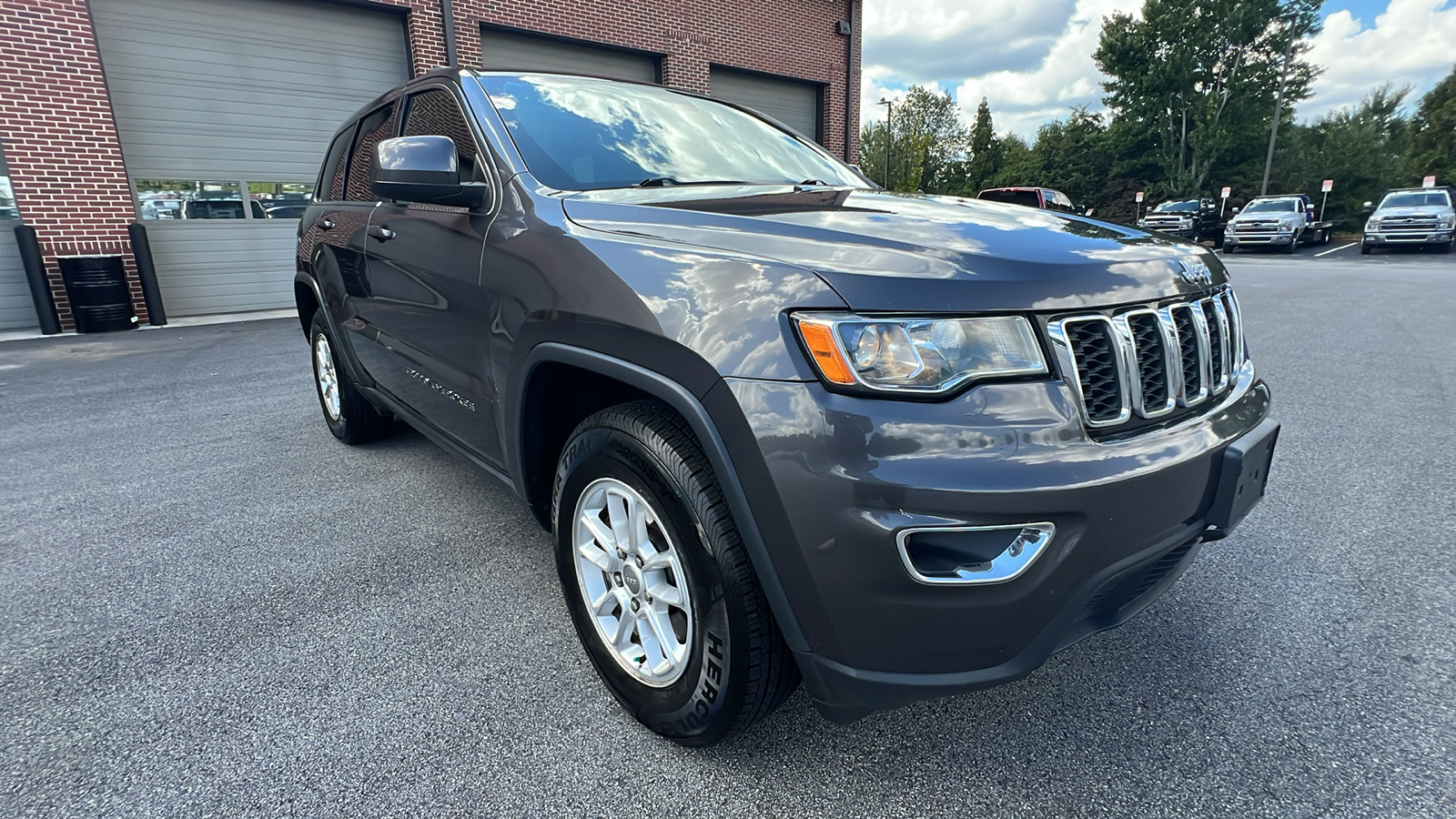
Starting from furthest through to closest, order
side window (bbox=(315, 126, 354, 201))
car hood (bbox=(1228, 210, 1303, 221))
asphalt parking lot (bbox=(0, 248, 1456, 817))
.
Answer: car hood (bbox=(1228, 210, 1303, 221)), side window (bbox=(315, 126, 354, 201)), asphalt parking lot (bbox=(0, 248, 1456, 817))

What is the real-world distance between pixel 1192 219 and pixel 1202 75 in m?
15.9

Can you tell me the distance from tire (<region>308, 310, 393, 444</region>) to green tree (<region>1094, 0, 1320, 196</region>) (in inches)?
1635

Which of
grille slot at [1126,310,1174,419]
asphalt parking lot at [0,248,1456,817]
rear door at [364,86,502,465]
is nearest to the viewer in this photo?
grille slot at [1126,310,1174,419]

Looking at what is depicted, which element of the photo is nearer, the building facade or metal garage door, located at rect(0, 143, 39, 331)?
the building facade

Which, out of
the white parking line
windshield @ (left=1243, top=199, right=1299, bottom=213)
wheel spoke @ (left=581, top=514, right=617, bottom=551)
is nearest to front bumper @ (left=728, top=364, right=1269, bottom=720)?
wheel spoke @ (left=581, top=514, right=617, bottom=551)

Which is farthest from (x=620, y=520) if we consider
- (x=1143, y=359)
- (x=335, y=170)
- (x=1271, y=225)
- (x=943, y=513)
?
(x=1271, y=225)

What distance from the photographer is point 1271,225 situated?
22.3 m

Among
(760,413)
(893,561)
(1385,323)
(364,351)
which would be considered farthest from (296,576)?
(1385,323)

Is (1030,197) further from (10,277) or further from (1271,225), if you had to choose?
(10,277)

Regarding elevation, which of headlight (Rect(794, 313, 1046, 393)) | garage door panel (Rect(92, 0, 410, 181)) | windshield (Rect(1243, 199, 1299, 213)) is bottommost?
windshield (Rect(1243, 199, 1299, 213))

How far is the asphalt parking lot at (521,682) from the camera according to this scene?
1.67 m

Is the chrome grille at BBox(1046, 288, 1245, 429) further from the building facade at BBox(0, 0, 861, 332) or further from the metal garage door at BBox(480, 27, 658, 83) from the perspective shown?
the metal garage door at BBox(480, 27, 658, 83)

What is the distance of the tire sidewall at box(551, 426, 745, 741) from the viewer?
156 centimetres

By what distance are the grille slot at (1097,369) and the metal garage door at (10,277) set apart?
11468 millimetres
